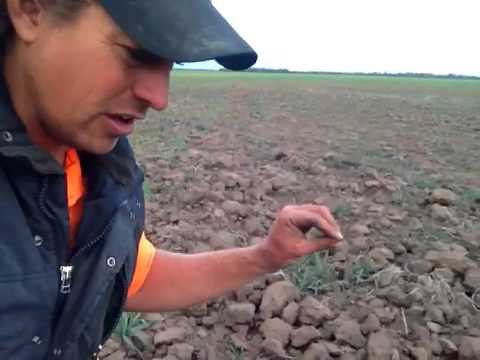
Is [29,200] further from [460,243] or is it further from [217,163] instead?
[217,163]

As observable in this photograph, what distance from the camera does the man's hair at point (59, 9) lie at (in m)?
0.95

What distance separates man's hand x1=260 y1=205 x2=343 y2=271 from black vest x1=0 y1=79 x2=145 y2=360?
13.9 inches

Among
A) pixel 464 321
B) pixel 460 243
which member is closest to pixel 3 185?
pixel 464 321

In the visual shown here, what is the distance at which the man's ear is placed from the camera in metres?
0.98

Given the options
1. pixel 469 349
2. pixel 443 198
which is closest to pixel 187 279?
pixel 469 349

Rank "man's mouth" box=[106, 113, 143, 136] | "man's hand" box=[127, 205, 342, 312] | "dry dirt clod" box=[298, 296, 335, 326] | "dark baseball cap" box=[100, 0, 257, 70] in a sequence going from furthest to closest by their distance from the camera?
"dry dirt clod" box=[298, 296, 335, 326]
"man's hand" box=[127, 205, 342, 312]
"man's mouth" box=[106, 113, 143, 136]
"dark baseball cap" box=[100, 0, 257, 70]

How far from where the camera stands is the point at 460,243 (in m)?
3.14

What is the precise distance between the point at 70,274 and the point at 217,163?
3817 mm

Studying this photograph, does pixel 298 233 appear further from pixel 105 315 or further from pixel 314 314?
pixel 314 314

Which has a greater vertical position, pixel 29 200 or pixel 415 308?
pixel 29 200

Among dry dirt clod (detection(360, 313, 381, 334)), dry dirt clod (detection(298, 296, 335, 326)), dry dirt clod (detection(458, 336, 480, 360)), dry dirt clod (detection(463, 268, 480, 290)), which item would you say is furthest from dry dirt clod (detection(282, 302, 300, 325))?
dry dirt clod (detection(463, 268, 480, 290))

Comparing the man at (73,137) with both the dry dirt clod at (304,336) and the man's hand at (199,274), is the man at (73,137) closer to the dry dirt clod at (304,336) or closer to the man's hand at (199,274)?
the man's hand at (199,274)

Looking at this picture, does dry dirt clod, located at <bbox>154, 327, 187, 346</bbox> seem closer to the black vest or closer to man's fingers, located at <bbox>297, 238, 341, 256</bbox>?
the black vest

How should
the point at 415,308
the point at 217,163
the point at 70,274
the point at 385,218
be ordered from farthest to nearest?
1. the point at 217,163
2. the point at 385,218
3. the point at 415,308
4. the point at 70,274
